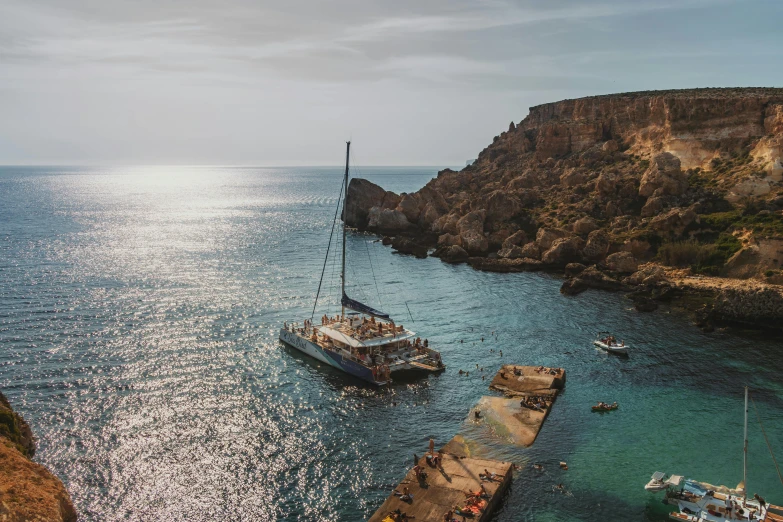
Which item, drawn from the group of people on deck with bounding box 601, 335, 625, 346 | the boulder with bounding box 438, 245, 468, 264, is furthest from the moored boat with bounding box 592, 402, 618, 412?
the boulder with bounding box 438, 245, 468, 264

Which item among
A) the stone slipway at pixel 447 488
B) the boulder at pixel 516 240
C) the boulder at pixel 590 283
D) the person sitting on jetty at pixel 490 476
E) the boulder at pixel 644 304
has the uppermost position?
the boulder at pixel 516 240

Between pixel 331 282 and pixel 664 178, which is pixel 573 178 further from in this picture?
pixel 331 282

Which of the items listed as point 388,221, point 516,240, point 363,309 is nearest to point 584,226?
point 516,240

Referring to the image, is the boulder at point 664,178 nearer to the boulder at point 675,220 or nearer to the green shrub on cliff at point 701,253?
the boulder at point 675,220

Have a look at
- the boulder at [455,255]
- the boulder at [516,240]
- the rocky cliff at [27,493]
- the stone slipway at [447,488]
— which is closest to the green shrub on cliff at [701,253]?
the boulder at [516,240]

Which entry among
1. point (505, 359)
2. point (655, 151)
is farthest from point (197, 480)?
point (655, 151)

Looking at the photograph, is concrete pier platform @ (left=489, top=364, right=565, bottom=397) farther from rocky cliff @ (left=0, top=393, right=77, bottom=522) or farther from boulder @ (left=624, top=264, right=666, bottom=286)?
boulder @ (left=624, top=264, right=666, bottom=286)
